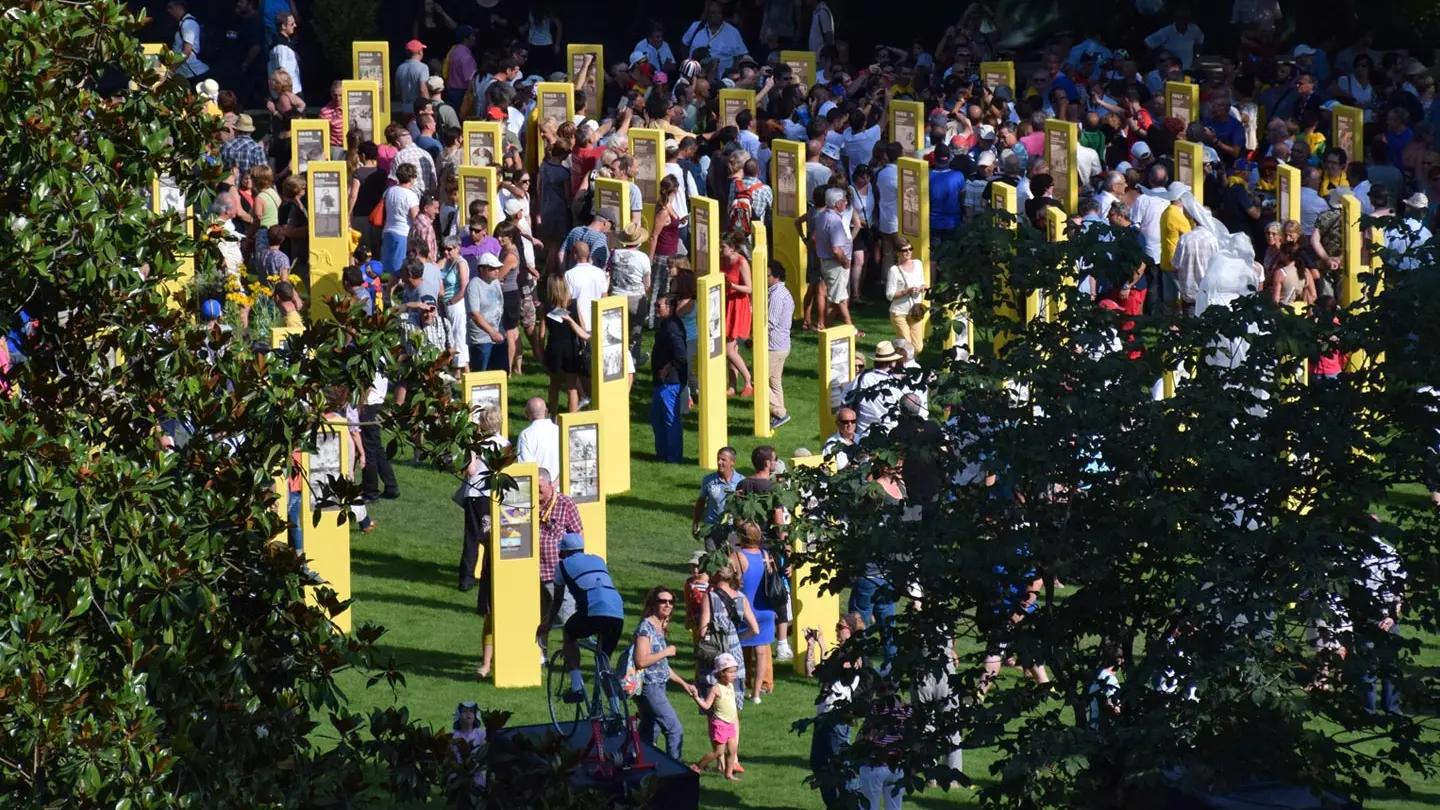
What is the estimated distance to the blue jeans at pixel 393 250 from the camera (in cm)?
2214

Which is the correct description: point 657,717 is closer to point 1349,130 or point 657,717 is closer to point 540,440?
point 540,440

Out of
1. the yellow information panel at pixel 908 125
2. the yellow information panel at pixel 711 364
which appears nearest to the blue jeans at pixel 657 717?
the yellow information panel at pixel 711 364

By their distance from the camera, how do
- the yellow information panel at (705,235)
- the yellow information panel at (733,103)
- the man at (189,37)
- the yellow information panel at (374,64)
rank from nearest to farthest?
the yellow information panel at (705,235)
the yellow information panel at (733,103)
the yellow information panel at (374,64)
the man at (189,37)

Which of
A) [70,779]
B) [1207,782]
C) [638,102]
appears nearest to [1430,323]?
[1207,782]

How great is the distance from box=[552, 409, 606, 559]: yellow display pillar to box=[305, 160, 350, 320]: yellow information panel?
18.2 ft

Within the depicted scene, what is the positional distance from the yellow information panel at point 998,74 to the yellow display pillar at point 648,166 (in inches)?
294

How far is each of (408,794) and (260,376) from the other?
144cm

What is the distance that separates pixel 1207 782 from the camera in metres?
8.98

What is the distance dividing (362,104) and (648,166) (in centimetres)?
384

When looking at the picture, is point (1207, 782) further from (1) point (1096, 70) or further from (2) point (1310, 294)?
(1) point (1096, 70)

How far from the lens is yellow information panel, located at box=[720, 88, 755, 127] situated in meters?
26.4

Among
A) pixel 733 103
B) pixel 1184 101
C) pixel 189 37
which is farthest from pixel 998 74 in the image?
pixel 189 37

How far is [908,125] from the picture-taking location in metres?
24.9

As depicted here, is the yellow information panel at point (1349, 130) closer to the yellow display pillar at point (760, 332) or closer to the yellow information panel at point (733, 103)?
the yellow information panel at point (733, 103)
